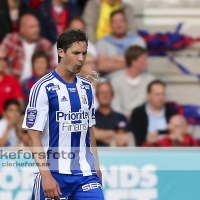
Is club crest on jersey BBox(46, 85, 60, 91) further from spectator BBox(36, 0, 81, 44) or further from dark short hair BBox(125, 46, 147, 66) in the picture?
spectator BBox(36, 0, 81, 44)

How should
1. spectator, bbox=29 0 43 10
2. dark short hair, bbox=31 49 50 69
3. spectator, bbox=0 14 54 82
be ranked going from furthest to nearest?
spectator, bbox=29 0 43 10
spectator, bbox=0 14 54 82
dark short hair, bbox=31 49 50 69

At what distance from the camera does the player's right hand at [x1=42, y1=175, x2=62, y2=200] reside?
14.2ft

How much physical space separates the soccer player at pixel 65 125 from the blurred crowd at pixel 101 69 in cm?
287

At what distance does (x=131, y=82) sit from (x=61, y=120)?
3.76m

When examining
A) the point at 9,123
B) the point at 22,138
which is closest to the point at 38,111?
the point at 22,138

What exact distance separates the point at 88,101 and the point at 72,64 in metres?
0.33

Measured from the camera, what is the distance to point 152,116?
7957 millimetres

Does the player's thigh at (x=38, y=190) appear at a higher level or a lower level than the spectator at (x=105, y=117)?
lower

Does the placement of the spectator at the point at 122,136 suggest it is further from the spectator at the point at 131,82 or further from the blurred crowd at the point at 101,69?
the spectator at the point at 131,82

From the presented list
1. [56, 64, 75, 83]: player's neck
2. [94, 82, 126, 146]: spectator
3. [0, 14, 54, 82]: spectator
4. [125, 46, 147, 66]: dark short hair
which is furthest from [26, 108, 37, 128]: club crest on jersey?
[125, 46, 147, 66]: dark short hair

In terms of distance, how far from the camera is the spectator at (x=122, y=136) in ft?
25.0

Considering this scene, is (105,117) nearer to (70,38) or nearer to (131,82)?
(131,82)

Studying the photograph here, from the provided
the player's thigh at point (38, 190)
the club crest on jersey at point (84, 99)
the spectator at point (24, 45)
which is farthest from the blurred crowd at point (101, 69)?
the club crest on jersey at point (84, 99)

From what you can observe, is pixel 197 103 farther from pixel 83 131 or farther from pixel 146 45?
pixel 83 131
